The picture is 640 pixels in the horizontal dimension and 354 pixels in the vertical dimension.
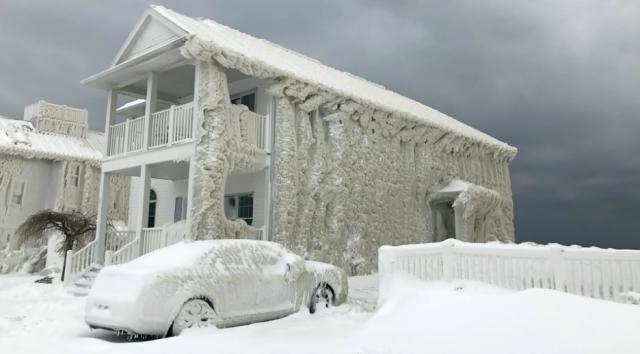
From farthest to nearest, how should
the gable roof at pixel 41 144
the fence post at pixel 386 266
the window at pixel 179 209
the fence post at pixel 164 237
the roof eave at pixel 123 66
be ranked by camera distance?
the gable roof at pixel 41 144 < the window at pixel 179 209 < the fence post at pixel 164 237 < the roof eave at pixel 123 66 < the fence post at pixel 386 266

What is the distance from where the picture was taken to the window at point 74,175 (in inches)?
1141

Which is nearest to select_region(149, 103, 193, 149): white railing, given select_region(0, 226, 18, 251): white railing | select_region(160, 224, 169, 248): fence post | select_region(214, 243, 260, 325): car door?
select_region(160, 224, 169, 248): fence post

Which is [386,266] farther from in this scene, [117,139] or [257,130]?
[117,139]

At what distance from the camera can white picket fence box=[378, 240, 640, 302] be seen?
728cm

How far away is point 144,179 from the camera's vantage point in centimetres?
1477

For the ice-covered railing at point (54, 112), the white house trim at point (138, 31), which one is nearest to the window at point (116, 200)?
the ice-covered railing at point (54, 112)

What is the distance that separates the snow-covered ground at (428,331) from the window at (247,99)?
9525mm

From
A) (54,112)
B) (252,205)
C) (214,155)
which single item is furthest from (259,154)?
(54,112)

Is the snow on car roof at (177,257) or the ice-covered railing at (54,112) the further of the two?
the ice-covered railing at (54,112)

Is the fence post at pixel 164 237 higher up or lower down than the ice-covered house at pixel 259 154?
lower down

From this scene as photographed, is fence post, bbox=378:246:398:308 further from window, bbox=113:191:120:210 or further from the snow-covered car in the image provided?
window, bbox=113:191:120:210

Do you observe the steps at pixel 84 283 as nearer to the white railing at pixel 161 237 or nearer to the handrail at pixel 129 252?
the handrail at pixel 129 252

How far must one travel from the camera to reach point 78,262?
15.1 meters

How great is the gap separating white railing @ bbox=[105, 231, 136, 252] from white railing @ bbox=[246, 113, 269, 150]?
5410mm
